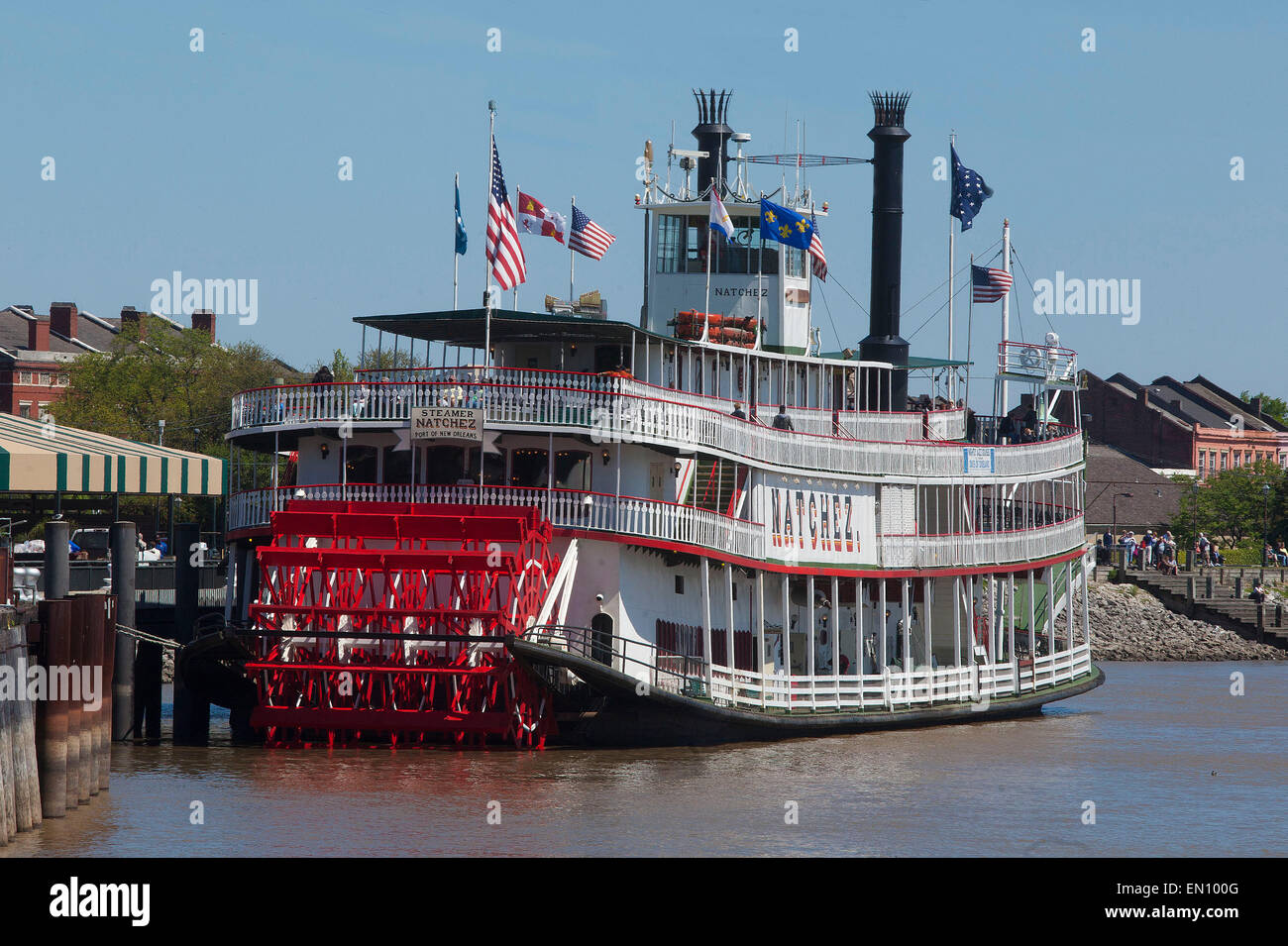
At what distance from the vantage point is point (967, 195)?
3925 cm

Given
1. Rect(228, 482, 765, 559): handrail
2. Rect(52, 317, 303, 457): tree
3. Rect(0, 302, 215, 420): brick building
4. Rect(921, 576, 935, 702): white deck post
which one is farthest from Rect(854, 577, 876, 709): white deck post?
Rect(0, 302, 215, 420): brick building

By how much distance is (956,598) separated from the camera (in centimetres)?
3422

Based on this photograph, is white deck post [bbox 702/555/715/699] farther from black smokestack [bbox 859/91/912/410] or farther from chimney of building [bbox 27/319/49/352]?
chimney of building [bbox 27/319/49/352]

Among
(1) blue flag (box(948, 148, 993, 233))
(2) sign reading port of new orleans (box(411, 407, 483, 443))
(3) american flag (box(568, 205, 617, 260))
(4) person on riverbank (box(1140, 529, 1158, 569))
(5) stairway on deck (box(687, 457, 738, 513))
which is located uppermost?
(1) blue flag (box(948, 148, 993, 233))

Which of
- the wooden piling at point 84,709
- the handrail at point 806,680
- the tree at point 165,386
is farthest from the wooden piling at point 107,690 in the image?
the tree at point 165,386

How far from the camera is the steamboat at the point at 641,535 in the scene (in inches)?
1047

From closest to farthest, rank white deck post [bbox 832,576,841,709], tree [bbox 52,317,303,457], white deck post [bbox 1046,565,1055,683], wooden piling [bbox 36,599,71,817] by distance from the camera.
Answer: wooden piling [bbox 36,599,71,817], white deck post [bbox 832,576,841,709], white deck post [bbox 1046,565,1055,683], tree [bbox 52,317,303,457]

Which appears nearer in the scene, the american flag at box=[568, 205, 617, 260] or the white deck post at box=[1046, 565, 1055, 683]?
the american flag at box=[568, 205, 617, 260]

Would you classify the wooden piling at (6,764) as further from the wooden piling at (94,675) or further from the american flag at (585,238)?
the american flag at (585,238)

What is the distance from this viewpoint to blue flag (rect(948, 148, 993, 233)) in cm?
→ 3922

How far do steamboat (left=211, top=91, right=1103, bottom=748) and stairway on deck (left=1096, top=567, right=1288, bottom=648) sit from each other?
26.5m

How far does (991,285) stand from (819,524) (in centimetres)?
834
